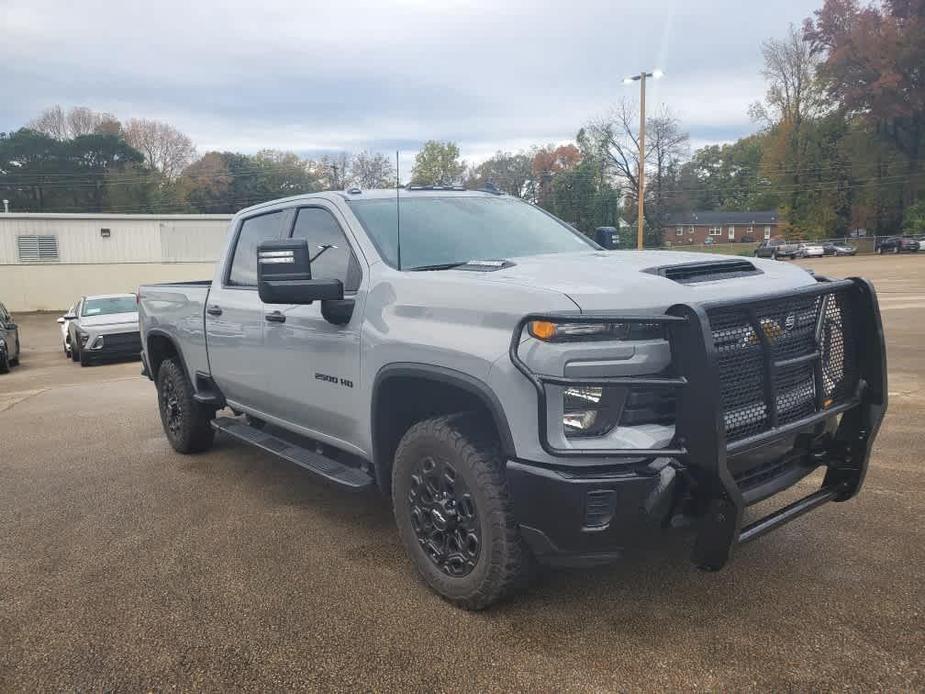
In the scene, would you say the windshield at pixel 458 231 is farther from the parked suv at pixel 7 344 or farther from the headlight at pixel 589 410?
the parked suv at pixel 7 344

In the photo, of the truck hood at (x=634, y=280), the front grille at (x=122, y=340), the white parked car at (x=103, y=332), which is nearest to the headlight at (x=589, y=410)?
the truck hood at (x=634, y=280)

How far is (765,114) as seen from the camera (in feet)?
217

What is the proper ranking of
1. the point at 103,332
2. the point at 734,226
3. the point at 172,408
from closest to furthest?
the point at 172,408, the point at 103,332, the point at 734,226

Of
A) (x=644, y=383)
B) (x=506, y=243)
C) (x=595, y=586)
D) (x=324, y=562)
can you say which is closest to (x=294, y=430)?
(x=324, y=562)

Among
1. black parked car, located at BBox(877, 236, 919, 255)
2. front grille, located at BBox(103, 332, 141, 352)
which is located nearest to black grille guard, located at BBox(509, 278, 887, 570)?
front grille, located at BBox(103, 332, 141, 352)

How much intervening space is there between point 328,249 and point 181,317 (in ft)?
7.20

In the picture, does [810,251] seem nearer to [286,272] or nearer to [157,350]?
[157,350]

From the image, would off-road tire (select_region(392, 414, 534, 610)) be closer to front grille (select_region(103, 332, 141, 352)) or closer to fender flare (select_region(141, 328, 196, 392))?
fender flare (select_region(141, 328, 196, 392))

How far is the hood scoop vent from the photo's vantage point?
310 centimetres

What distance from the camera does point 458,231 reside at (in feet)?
13.6

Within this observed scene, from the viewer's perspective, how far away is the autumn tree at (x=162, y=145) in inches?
2977

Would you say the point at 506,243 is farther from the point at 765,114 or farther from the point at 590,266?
the point at 765,114

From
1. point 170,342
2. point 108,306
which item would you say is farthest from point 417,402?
point 108,306

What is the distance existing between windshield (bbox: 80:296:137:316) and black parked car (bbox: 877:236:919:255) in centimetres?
5664
